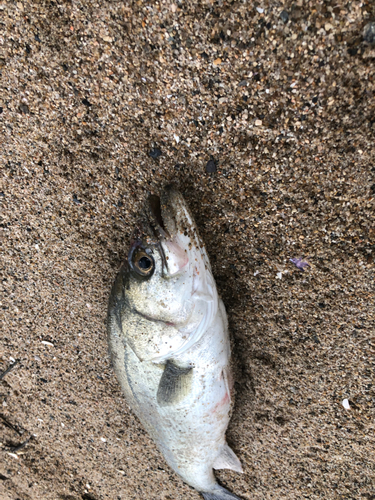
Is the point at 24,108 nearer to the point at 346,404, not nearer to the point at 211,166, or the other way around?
the point at 211,166

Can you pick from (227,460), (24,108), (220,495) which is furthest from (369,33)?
(220,495)

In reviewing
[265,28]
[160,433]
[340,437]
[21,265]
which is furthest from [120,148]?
[340,437]

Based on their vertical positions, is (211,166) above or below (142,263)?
above

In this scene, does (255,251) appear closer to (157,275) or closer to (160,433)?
(157,275)

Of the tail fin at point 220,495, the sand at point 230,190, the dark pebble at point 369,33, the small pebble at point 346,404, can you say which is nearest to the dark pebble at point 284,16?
the sand at point 230,190

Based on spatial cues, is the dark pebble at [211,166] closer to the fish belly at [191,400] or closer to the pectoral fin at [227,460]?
the fish belly at [191,400]
